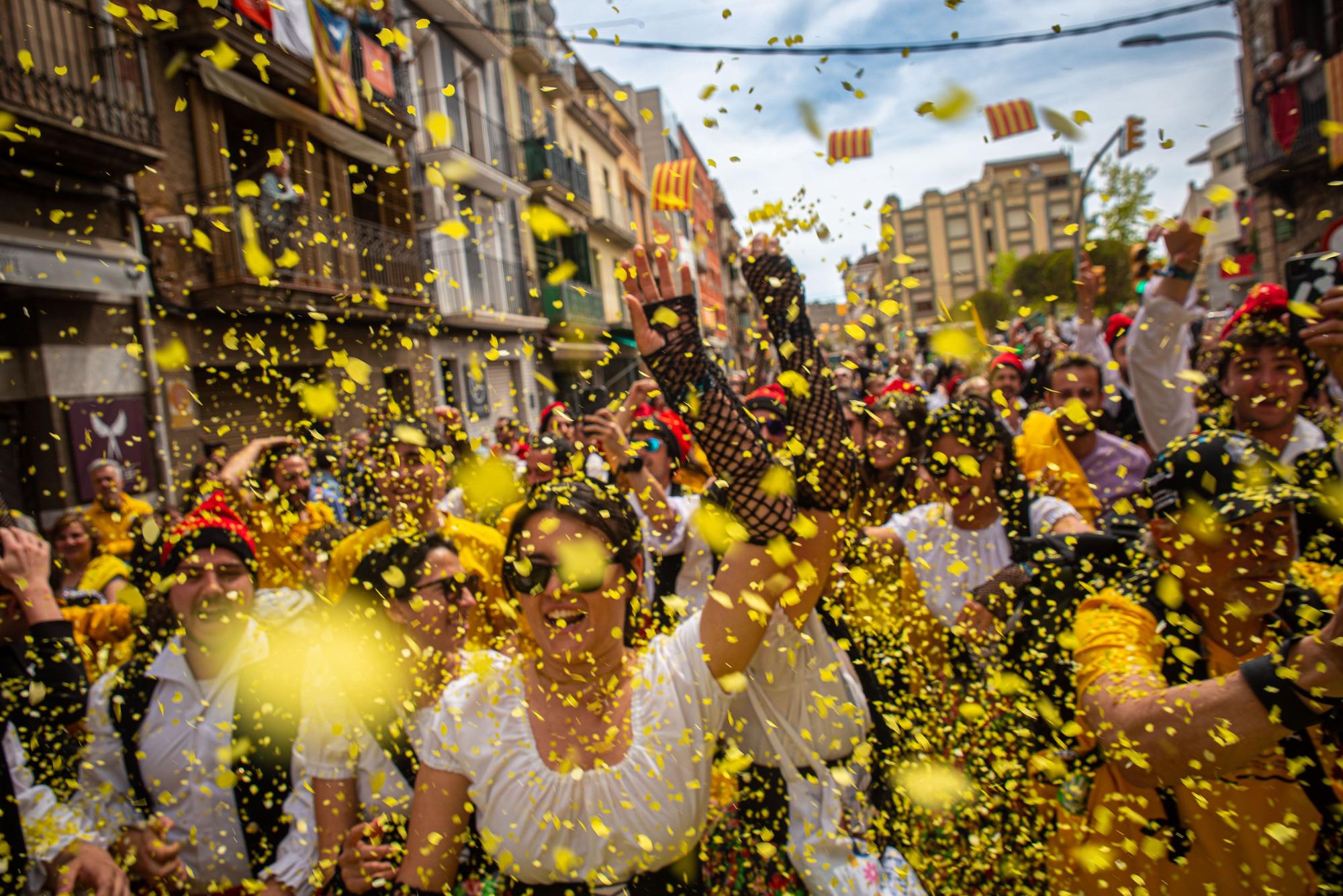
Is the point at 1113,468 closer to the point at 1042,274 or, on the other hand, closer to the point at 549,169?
the point at 549,169

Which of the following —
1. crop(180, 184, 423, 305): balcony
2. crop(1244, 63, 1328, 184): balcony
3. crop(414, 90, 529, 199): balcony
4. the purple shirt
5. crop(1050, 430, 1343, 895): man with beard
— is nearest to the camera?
crop(1050, 430, 1343, 895): man with beard

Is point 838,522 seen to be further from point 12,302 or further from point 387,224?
point 387,224

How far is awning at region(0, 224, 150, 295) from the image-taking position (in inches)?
269

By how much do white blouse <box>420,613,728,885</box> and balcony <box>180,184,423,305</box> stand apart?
21.0ft

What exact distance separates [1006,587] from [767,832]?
999 mm

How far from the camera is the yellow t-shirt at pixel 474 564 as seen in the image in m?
2.72

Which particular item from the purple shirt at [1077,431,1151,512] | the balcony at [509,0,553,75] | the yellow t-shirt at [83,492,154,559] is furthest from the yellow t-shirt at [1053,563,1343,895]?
the balcony at [509,0,553,75]

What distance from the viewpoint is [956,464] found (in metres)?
2.61

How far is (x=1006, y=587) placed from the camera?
2266mm

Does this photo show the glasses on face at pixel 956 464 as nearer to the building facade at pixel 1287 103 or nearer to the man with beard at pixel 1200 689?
the man with beard at pixel 1200 689

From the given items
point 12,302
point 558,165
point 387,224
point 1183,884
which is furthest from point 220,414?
point 558,165

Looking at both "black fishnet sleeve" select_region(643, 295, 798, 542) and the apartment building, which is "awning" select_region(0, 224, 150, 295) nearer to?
the apartment building

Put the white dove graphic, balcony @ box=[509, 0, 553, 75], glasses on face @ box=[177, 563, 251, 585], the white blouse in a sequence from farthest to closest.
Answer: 1. balcony @ box=[509, 0, 553, 75]
2. the white dove graphic
3. glasses on face @ box=[177, 563, 251, 585]
4. the white blouse

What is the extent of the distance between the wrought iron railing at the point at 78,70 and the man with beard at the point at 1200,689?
878 centimetres
